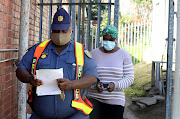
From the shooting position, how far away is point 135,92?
951 centimetres

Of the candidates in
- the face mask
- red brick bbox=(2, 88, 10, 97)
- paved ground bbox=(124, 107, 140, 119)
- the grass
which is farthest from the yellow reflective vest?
the grass

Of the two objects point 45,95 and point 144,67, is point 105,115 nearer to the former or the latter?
point 45,95

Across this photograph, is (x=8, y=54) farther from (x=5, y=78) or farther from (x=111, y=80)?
(x=111, y=80)

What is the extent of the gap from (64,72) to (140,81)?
8988 millimetres

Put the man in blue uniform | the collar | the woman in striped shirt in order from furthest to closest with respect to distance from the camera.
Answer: the woman in striped shirt, the collar, the man in blue uniform

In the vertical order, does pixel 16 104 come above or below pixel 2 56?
below

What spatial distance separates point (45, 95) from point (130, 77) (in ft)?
3.74

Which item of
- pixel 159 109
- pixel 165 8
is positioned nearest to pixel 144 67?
pixel 165 8

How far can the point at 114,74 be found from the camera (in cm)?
307

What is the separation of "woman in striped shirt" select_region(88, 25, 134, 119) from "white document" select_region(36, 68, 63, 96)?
85 cm

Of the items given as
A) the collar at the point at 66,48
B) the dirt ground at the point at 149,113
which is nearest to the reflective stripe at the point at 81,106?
the collar at the point at 66,48

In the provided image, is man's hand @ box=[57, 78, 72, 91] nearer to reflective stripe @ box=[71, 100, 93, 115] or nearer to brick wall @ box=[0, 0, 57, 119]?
reflective stripe @ box=[71, 100, 93, 115]

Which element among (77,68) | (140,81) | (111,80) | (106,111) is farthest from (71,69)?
(140,81)

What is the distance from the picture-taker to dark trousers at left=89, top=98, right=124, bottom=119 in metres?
3.04
